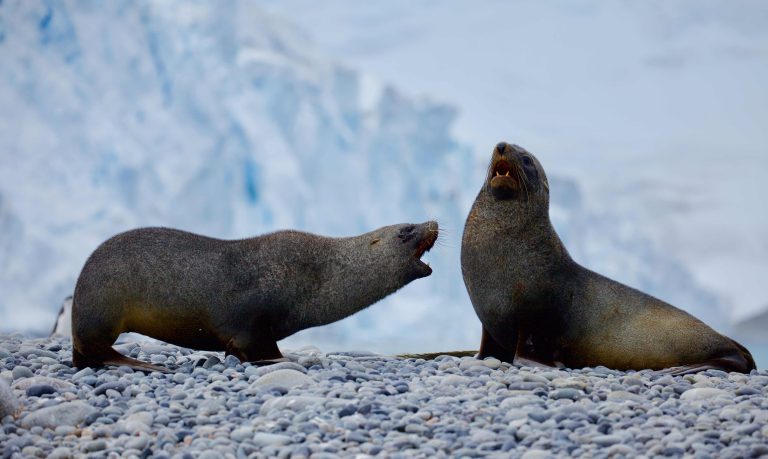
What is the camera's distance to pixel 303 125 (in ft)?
90.6

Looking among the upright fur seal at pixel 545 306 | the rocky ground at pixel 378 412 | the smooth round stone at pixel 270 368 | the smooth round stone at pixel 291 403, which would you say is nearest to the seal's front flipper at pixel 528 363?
the upright fur seal at pixel 545 306

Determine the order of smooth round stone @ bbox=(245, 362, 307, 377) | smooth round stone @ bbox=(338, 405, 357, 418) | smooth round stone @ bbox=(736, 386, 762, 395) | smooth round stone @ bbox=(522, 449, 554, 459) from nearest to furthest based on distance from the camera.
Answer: smooth round stone @ bbox=(522, 449, 554, 459), smooth round stone @ bbox=(338, 405, 357, 418), smooth round stone @ bbox=(736, 386, 762, 395), smooth round stone @ bbox=(245, 362, 307, 377)

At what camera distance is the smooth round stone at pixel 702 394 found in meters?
5.30

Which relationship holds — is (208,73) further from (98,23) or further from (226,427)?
(226,427)

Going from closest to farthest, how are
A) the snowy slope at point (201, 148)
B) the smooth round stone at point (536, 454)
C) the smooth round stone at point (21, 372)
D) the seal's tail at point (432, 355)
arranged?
the smooth round stone at point (536, 454)
the smooth round stone at point (21, 372)
the seal's tail at point (432, 355)
the snowy slope at point (201, 148)

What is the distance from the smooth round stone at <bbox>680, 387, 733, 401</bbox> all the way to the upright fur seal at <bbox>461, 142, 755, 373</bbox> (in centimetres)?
116

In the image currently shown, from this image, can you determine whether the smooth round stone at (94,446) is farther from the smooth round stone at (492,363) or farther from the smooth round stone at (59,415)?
the smooth round stone at (492,363)

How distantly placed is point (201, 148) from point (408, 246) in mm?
19678

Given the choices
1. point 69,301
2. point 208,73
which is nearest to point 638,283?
point 208,73

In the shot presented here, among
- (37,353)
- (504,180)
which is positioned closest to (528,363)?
(504,180)

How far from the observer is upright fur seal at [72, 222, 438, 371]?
20.4 ft

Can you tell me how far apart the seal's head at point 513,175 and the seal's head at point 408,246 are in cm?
52

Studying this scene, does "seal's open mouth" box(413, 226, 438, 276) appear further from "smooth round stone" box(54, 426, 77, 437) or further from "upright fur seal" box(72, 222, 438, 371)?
"smooth round stone" box(54, 426, 77, 437)

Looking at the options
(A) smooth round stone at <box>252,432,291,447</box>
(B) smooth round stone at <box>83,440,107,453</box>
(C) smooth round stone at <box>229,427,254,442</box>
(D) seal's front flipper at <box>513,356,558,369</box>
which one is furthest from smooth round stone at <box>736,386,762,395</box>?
(B) smooth round stone at <box>83,440,107,453</box>
